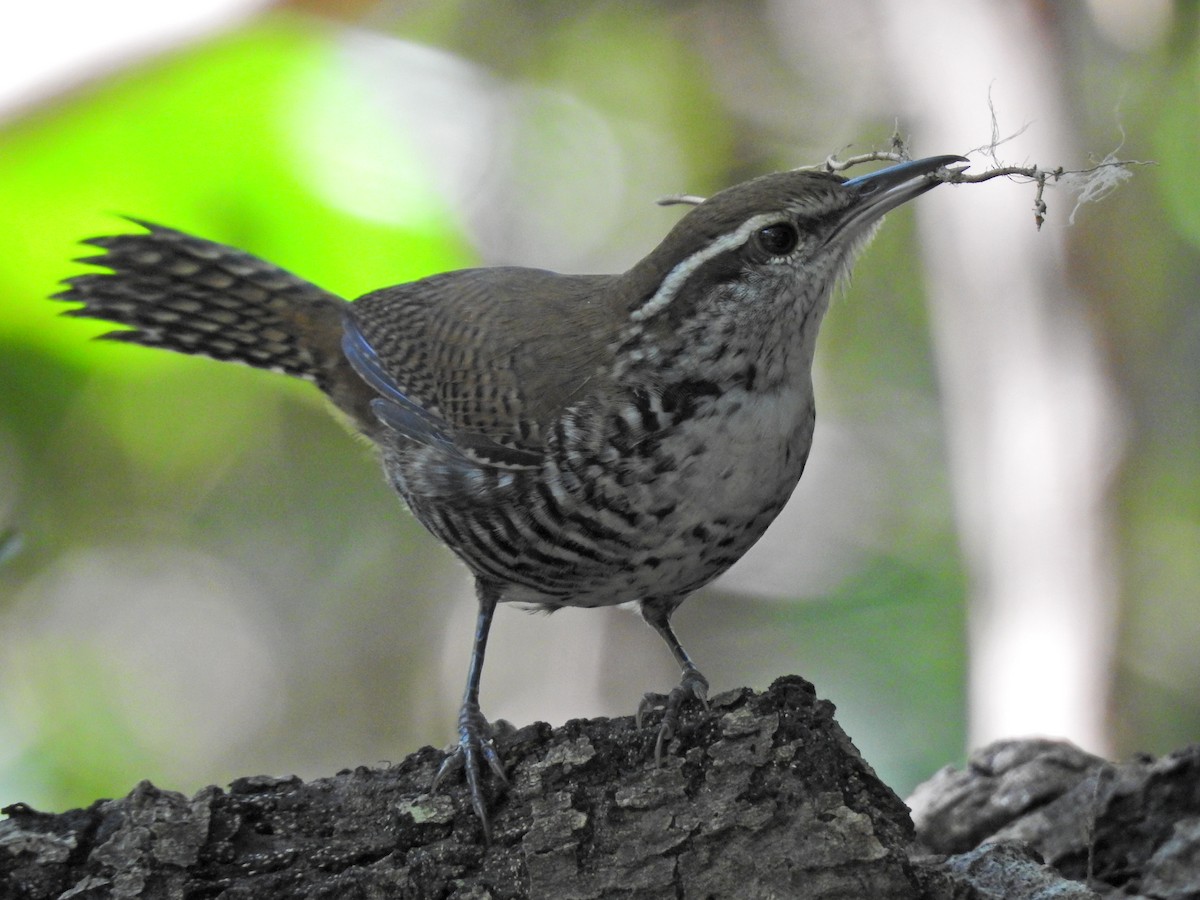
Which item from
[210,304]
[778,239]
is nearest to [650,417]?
[778,239]

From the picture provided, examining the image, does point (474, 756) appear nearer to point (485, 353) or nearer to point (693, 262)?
point (485, 353)

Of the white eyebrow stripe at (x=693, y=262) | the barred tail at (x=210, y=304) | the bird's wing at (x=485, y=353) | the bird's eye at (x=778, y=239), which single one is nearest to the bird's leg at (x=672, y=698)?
the bird's wing at (x=485, y=353)

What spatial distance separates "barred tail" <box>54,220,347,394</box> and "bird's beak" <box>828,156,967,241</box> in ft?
5.28

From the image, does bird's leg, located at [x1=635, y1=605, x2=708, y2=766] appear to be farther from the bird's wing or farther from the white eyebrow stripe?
the white eyebrow stripe

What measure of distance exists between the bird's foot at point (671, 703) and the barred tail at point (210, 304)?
5.01 ft

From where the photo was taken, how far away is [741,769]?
2.28 meters

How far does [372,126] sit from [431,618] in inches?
102

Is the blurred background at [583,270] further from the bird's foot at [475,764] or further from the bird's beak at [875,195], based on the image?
the bird's foot at [475,764]

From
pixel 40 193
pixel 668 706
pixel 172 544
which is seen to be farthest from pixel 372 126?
pixel 668 706

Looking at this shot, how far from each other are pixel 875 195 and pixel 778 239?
0.24 meters

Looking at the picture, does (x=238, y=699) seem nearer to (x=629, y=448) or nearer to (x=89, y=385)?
(x=89, y=385)

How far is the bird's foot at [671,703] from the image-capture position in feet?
7.80

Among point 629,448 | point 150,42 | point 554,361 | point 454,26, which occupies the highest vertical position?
point 454,26

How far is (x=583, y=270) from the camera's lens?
21.6 feet
